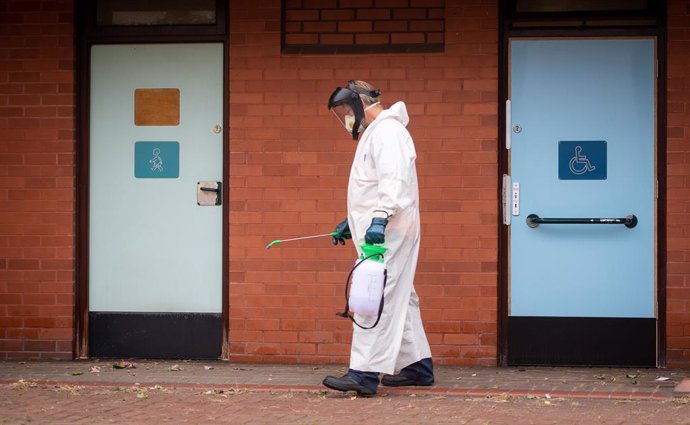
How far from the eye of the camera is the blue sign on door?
961 centimetres

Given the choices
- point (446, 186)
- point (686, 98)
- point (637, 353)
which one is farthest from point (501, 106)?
point (637, 353)

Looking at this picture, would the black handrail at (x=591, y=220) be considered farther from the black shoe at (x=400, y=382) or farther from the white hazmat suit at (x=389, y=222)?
the black shoe at (x=400, y=382)

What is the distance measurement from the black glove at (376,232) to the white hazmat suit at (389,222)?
20cm

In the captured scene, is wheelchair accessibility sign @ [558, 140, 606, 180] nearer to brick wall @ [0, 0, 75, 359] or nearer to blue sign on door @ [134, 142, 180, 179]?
blue sign on door @ [134, 142, 180, 179]

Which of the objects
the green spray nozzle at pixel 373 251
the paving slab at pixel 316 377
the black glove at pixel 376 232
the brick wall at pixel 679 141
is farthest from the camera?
the brick wall at pixel 679 141

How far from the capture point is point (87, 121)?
31.7 ft

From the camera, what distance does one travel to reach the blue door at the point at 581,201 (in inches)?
365

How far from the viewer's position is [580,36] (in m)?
9.30

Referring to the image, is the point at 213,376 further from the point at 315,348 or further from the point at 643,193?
the point at 643,193

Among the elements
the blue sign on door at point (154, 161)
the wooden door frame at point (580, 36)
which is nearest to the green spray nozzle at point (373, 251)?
the wooden door frame at point (580, 36)

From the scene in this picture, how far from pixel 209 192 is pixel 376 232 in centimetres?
240

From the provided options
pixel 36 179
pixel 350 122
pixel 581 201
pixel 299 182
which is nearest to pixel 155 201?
pixel 36 179

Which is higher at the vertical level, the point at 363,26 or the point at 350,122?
the point at 363,26

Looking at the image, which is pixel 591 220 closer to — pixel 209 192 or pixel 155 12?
pixel 209 192
